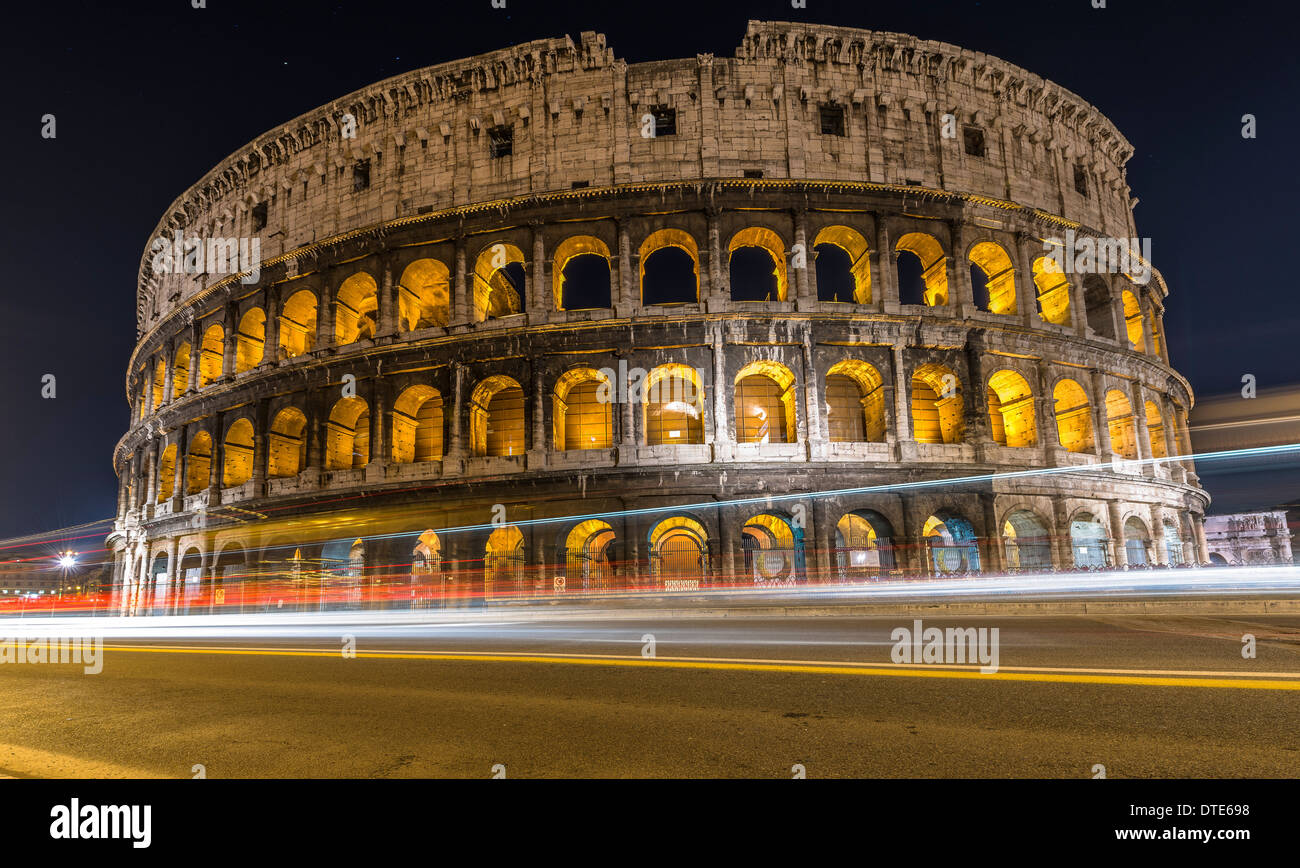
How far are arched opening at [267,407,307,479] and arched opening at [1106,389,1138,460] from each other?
28609 millimetres

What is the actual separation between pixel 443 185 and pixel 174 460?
17.8 m

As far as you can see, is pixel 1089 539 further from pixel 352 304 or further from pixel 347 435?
pixel 352 304

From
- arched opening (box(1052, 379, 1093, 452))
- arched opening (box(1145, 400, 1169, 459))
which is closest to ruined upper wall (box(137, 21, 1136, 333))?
arched opening (box(1052, 379, 1093, 452))

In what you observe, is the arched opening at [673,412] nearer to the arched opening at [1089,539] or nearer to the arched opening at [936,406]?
the arched opening at [936,406]

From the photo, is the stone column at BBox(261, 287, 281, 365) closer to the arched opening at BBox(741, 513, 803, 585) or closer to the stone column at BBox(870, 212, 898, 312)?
the arched opening at BBox(741, 513, 803, 585)

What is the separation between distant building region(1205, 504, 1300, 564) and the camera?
47109mm

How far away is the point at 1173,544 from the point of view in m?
23.3

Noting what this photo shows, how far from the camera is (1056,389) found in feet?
77.5

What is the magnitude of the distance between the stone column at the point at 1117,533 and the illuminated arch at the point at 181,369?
3549cm

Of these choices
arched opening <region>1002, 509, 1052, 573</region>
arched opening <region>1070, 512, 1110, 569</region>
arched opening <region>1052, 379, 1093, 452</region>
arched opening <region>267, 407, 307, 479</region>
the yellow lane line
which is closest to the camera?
the yellow lane line

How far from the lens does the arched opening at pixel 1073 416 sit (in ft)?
75.5

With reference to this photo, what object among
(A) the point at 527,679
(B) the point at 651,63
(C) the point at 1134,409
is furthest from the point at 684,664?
(C) the point at 1134,409

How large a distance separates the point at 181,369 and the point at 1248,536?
6722cm
